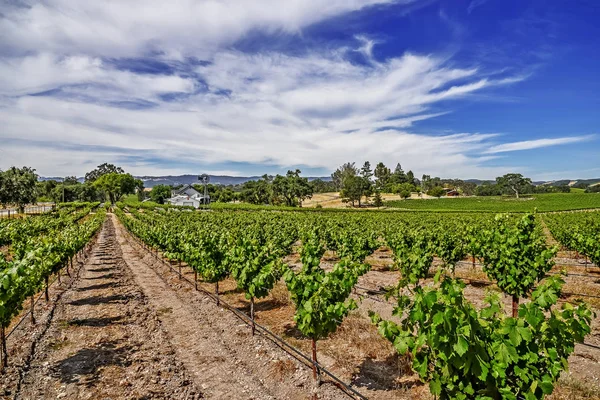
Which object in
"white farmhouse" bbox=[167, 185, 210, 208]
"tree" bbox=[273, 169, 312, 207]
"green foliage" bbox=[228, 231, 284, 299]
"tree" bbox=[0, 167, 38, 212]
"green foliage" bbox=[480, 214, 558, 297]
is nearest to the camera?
"green foliage" bbox=[228, 231, 284, 299]

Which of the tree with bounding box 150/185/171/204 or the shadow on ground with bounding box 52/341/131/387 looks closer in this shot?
the shadow on ground with bounding box 52/341/131/387

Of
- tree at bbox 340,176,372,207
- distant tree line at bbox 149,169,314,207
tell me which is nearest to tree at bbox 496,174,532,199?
tree at bbox 340,176,372,207

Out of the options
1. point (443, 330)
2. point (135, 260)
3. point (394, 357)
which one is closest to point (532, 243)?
point (394, 357)

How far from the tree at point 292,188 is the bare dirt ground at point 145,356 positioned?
9671 centimetres

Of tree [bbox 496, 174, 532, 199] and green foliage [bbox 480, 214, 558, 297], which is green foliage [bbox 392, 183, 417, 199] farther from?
green foliage [bbox 480, 214, 558, 297]

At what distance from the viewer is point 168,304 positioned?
14.9m

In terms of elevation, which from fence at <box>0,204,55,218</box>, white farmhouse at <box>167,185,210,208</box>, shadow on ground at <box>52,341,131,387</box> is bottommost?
shadow on ground at <box>52,341,131,387</box>

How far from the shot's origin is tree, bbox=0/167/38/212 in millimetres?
65250

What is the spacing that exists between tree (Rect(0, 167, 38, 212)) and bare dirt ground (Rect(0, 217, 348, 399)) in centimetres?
6648

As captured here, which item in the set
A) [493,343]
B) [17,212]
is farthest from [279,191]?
[493,343]

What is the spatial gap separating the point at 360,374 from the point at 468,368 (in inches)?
175

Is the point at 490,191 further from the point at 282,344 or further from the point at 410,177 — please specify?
the point at 282,344

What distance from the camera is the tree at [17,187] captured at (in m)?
65.2

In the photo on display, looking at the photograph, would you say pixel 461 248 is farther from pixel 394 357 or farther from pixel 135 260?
pixel 135 260
